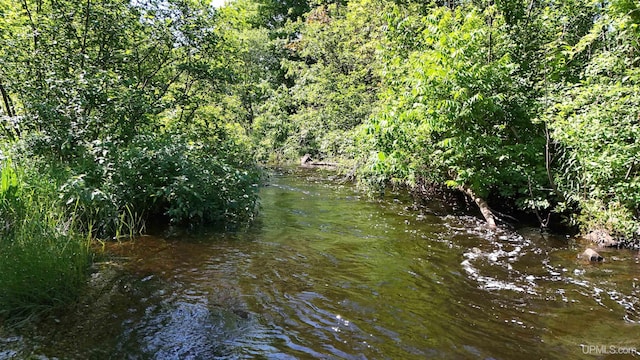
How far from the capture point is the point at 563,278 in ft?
19.4

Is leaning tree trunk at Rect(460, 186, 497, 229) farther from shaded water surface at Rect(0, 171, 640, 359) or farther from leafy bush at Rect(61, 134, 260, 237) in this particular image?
leafy bush at Rect(61, 134, 260, 237)

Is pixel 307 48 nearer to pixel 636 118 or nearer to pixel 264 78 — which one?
pixel 264 78

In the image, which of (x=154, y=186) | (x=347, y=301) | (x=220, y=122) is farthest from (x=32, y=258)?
(x=220, y=122)

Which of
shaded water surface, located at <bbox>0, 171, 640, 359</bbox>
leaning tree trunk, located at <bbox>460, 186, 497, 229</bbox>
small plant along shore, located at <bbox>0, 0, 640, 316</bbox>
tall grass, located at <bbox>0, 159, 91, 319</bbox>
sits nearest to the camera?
shaded water surface, located at <bbox>0, 171, 640, 359</bbox>

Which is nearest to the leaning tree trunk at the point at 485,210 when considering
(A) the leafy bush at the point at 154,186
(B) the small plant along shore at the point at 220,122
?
(B) the small plant along shore at the point at 220,122

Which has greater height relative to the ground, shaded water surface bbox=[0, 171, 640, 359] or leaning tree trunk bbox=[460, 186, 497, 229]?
leaning tree trunk bbox=[460, 186, 497, 229]

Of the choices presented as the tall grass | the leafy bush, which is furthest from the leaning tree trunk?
the tall grass

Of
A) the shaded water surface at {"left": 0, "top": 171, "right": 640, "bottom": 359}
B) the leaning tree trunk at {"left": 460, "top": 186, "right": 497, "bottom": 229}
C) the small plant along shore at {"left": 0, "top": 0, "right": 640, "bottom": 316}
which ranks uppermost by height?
the small plant along shore at {"left": 0, "top": 0, "right": 640, "bottom": 316}

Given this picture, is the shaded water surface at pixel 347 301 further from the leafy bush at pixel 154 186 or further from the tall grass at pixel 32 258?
the leafy bush at pixel 154 186

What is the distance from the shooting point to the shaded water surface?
12.8ft

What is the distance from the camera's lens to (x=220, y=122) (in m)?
12.1

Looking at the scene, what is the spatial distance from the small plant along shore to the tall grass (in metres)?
0.02

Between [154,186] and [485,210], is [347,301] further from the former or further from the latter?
[485,210]

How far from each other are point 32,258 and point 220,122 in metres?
8.24
